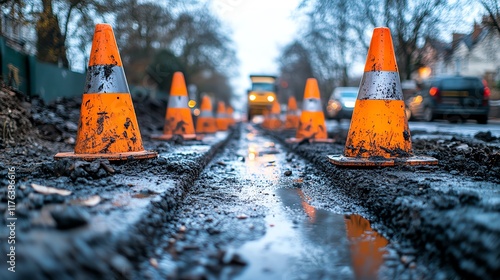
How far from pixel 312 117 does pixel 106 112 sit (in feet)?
14.7

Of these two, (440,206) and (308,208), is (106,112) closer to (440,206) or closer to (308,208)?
(308,208)

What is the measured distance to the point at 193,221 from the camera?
2.88 metres

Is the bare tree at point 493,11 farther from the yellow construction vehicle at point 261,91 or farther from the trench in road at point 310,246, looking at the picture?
the yellow construction vehicle at point 261,91

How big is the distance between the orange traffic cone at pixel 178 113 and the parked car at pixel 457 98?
8.99m

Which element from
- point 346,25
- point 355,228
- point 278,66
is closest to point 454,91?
point 346,25

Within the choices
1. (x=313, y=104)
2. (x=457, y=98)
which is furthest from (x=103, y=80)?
(x=457, y=98)

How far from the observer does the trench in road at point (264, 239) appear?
2.07 metres

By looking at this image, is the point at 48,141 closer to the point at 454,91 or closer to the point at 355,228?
the point at 355,228

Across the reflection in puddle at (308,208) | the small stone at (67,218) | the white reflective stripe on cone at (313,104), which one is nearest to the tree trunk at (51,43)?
the white reflective stripe on cone at (313,104)

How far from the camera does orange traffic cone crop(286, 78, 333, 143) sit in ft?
26.1

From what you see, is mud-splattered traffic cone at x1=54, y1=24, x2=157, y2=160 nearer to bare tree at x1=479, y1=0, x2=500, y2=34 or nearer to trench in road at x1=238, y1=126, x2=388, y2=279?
trench in road at x1=238, y1=126, x2=388, y2=279

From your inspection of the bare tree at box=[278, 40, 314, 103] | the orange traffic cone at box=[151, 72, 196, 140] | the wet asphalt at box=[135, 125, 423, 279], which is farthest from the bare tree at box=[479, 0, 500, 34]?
the bare tree at box=[278, 40, 314, 103]

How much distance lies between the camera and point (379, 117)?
176 inches

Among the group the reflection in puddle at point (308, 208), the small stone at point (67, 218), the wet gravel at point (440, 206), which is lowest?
the reflection in puddle at point (308, 208)
